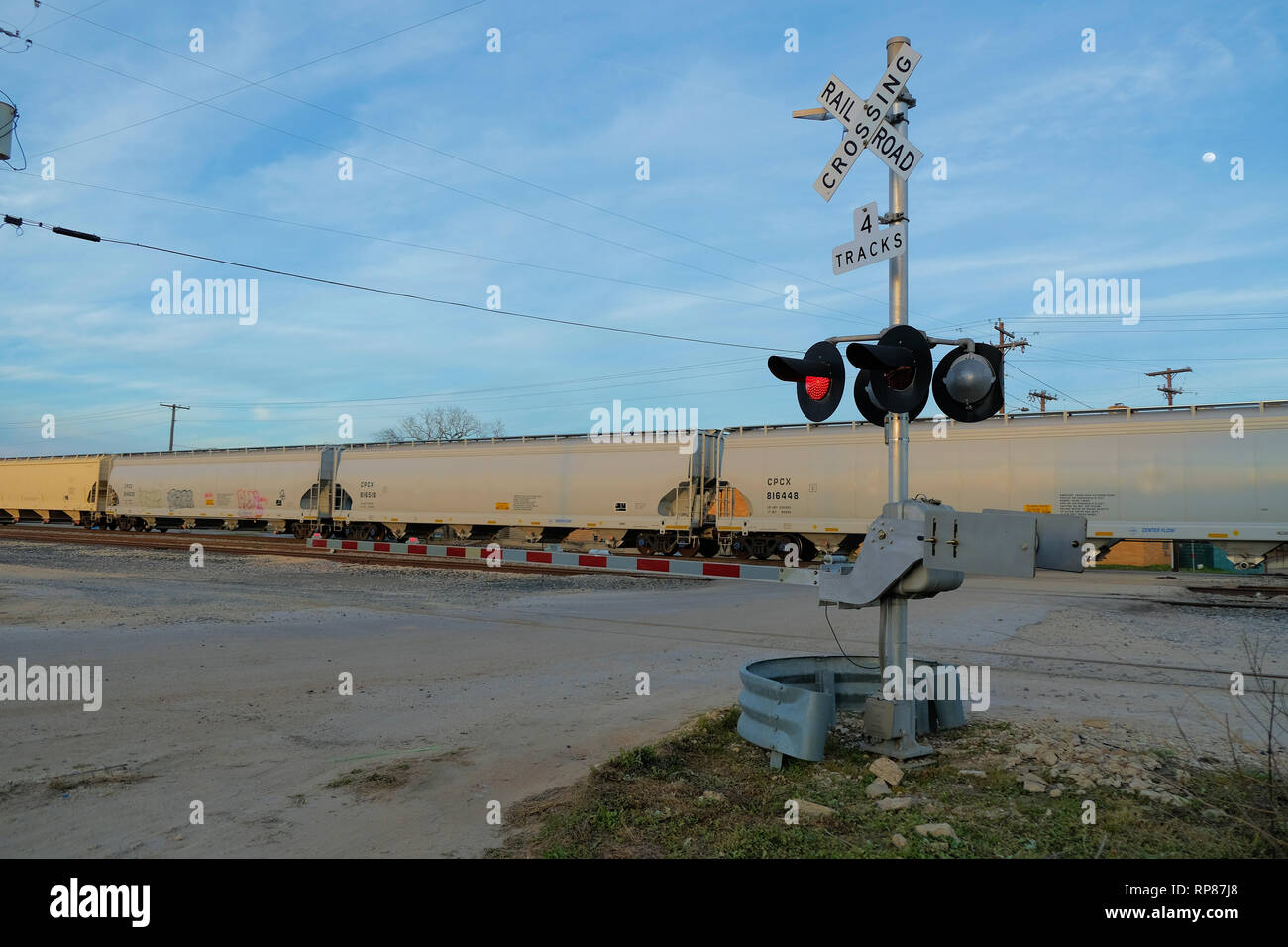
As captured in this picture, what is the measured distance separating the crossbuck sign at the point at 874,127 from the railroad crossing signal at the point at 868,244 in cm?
30

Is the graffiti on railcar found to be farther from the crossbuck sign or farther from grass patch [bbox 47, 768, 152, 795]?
the crossbuck sign

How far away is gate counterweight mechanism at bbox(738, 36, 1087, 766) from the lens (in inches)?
192

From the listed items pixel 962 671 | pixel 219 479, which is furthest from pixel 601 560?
pixel 219 479

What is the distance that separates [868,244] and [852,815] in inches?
145

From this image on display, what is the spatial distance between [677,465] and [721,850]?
2480cm

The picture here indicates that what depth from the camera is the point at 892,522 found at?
206 inches

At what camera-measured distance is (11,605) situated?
482 inches

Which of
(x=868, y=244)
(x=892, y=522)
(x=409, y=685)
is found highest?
(x=868, y=244)

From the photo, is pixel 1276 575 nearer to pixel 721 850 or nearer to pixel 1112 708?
pixel 1112 708

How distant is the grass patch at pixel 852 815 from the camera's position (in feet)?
12.5

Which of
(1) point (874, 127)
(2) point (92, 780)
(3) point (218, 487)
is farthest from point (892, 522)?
(3) point (218, 487)

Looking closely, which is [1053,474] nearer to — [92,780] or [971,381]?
[971,381]

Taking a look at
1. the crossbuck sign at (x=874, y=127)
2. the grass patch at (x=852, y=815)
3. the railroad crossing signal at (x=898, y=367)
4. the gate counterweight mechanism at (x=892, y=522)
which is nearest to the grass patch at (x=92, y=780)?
the grass patch at (x=852, y=815)

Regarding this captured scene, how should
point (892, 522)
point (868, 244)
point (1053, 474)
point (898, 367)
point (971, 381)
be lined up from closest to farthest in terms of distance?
point (892, 522) < point (898, 367) < point (971, 381) < point (868, 244) < point (1053, 474)
